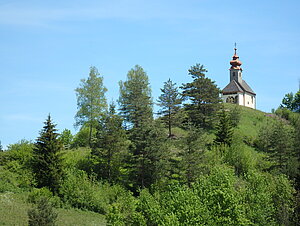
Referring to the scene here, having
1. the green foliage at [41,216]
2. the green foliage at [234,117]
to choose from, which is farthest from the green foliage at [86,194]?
the green foliage at [234,117]

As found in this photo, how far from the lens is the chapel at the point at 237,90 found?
95.1 metres

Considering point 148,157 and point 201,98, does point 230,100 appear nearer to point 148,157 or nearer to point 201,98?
point 201,98

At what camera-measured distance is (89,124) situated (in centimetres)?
6562

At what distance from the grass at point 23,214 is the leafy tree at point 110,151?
763 centimetres

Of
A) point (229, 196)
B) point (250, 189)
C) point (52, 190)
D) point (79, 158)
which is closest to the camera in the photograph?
point (229, 196)

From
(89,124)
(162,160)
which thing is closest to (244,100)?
(89,124)

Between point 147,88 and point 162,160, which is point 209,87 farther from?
point 162,160

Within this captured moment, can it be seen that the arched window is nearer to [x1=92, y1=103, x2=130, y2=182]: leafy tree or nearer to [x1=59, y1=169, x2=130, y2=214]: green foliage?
[x1=92, y1=103, x2=130, y2=182]: leafy tree

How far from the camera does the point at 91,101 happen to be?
216ft

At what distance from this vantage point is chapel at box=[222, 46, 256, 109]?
312 ft

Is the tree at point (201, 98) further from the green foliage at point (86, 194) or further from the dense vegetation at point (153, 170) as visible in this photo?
the green foliage at point (86, 194)

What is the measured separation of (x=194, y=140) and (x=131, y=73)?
27879 mm

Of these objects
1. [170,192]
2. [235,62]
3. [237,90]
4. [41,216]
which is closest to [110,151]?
[170,192]

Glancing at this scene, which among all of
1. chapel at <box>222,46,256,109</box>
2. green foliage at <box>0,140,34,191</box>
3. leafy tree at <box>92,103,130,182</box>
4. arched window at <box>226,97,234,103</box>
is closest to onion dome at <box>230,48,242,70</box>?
chapel at <box>222,46,256,109</box>
